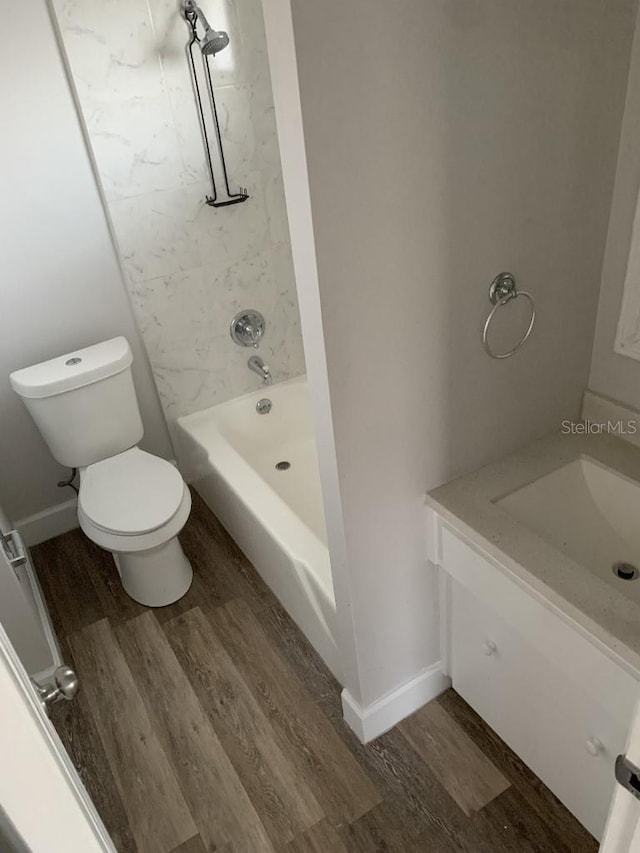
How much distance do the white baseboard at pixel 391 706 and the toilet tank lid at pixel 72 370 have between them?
4.35 ft

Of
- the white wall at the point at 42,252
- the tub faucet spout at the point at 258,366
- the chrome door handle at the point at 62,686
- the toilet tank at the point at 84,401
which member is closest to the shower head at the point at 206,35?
the white wall at the point at 42,252

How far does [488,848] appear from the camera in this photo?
1486mm

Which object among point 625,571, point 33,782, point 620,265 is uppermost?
point 620,265

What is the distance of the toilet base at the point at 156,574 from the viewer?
7.14 feet

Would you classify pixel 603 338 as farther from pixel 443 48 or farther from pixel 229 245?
pixel 229 245

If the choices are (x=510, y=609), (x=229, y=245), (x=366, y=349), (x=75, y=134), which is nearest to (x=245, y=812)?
(x=510, y=609)

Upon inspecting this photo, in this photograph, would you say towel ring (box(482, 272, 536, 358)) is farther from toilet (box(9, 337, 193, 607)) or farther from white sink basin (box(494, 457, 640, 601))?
toilet (box(9, 337, 193, 607))

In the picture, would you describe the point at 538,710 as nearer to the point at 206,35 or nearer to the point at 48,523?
the point at 48,523

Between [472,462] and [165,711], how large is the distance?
3.83 ft

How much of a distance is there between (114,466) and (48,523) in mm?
556

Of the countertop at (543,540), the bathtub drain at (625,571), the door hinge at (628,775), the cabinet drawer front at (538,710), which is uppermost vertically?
the door hinge at (628,775)

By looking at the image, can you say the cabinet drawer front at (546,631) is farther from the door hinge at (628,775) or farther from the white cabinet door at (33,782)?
the white cabinet door at (33,782)

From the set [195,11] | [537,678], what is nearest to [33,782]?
[537,678]

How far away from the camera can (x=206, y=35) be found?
6.68 ft
